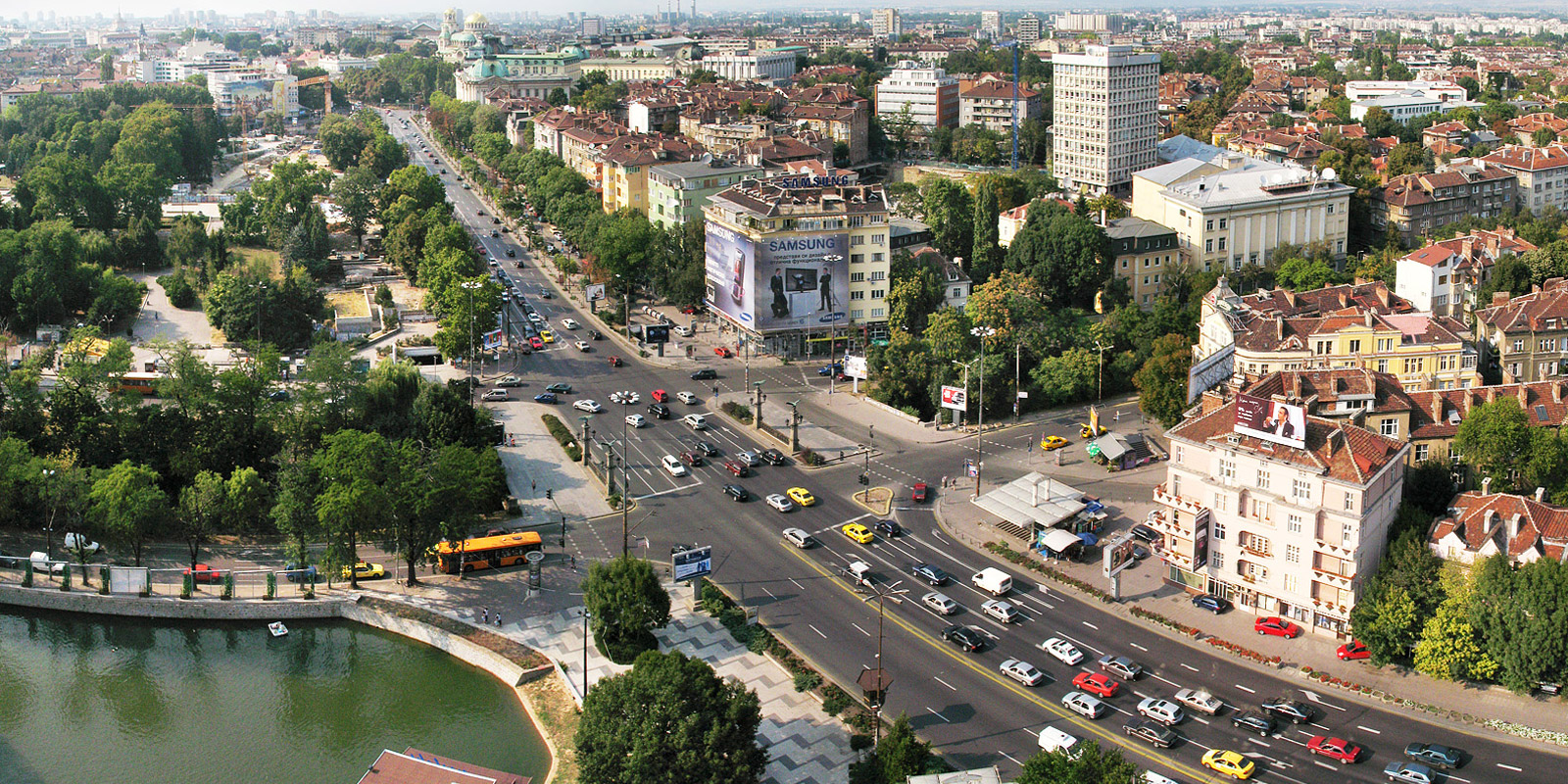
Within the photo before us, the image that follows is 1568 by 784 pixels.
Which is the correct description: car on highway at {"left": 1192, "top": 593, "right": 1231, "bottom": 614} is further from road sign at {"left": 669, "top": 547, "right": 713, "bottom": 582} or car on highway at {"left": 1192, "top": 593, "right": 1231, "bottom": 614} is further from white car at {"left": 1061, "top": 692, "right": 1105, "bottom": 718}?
road sign at {"left": 669, "top": 547, "right": 713, "bottom": 582}

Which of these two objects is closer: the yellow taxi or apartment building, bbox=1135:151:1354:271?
the yellow taxi

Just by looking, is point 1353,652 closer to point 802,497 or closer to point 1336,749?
point 1336,749

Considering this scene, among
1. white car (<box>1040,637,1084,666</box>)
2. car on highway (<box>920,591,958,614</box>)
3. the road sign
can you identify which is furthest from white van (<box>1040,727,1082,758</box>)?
the road sign

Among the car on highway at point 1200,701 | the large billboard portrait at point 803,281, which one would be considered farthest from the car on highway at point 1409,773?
the large billboard portrait at point 803,281

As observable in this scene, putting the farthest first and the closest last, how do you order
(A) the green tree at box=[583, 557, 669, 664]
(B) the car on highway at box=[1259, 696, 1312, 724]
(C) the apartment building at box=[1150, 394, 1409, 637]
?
(C) the apartment building at box=[1150, 394, 1409, 637] → (A) the green tree at box=[583, 557, 669, 664] → (B) the car on highway at box=[1259, 696, 1312, 724]

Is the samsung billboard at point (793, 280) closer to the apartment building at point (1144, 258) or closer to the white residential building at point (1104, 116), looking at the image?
the apartment building at point (1144, 258)

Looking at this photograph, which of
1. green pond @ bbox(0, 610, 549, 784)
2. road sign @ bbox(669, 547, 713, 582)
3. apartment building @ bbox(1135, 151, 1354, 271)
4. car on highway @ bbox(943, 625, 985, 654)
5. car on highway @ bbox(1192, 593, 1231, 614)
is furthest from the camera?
apartment building @ bbox(1135, 151, 1354, 271)

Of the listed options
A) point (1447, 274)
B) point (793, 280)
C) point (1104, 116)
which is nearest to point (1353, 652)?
point (1447, 274)
